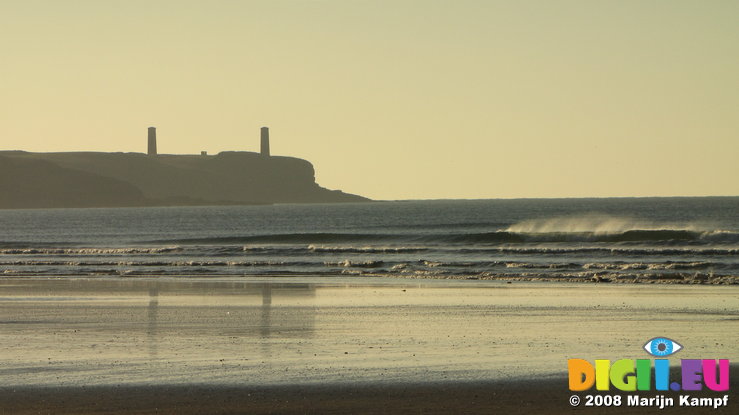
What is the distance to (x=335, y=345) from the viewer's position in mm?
18125

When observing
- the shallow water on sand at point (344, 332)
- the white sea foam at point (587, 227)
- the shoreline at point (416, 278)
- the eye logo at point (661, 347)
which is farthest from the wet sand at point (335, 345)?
the white sea foam at point (587, 227)

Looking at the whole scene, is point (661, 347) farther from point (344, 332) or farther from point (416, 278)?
point (416, 278)

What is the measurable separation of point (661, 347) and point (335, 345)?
5293 mm

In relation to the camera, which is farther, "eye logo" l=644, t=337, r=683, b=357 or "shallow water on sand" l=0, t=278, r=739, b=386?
"eye logo" l=644, t=337, r=683, b=357

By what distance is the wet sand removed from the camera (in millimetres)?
13781

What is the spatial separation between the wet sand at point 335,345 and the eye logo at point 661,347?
197 millimetres

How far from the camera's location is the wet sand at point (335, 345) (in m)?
13.8

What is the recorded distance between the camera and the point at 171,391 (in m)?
14.2

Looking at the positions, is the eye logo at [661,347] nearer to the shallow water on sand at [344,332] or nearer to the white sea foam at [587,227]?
the shallow water on sand at [344,332]

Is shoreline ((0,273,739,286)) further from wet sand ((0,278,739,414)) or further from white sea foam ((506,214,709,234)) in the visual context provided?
white sea foam ((506,214,709,234))

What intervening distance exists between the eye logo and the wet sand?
197mm
